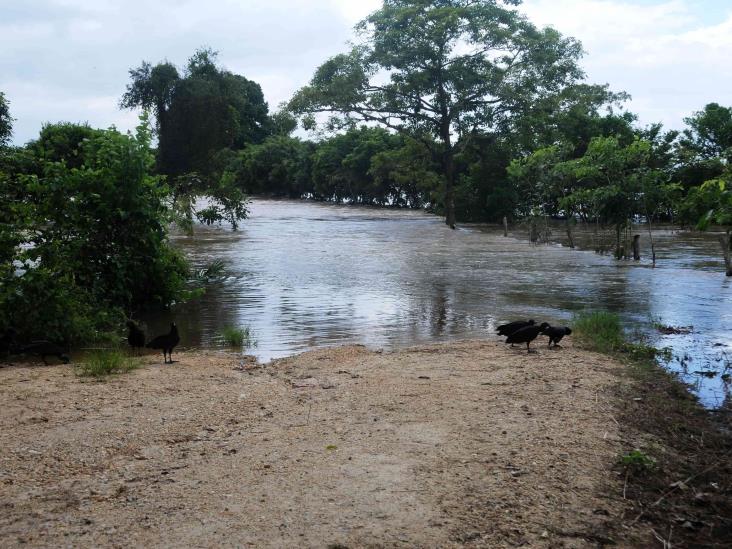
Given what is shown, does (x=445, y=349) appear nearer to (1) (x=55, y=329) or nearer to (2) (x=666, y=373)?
(2) (x=666, y=373)

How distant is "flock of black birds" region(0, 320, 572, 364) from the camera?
9.28m

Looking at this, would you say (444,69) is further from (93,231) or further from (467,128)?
(93,231)

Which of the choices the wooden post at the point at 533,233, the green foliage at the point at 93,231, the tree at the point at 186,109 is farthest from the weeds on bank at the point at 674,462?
the tree at the point at 186,109

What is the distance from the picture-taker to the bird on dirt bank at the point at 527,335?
9484mm

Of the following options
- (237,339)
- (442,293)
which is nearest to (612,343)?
(237,339)

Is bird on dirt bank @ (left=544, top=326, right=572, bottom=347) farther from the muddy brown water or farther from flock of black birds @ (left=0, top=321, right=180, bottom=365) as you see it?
flock of black birds @ (left=0, top=321, right=180, bottom=365)

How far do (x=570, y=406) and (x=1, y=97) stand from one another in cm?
1121

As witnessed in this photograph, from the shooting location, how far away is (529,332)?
31.1ft

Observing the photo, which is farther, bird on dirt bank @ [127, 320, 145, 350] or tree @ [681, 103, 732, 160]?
tree @ [681, 103, 732, 160]

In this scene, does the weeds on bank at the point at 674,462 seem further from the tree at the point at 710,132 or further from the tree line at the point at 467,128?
the tree at the point at 710,132

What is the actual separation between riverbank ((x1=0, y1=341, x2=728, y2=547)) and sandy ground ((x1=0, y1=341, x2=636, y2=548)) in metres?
0.02

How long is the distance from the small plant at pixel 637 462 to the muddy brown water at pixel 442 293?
271 centimetres

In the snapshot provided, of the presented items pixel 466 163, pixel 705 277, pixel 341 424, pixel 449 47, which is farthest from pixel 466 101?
pixel 341 424

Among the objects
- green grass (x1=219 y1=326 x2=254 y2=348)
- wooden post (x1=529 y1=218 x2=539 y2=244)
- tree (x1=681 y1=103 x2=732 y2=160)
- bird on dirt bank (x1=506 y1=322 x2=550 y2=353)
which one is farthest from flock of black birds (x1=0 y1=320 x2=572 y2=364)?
tree (x1=681 y1=103 x2=732 y2=160)
